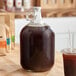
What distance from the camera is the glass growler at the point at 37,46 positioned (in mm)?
1132

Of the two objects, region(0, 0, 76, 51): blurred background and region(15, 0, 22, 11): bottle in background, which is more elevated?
region(15, 0, 22, 11): bottle in background

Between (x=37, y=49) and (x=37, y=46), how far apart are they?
0.01 metres

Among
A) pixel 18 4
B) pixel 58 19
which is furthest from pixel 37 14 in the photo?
pixel 58 19

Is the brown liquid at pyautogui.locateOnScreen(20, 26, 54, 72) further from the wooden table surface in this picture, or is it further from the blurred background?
the blurred background

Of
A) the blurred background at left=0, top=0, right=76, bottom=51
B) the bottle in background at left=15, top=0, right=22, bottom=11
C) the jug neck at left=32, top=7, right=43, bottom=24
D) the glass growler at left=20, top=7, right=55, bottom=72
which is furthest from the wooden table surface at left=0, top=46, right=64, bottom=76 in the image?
the blurred background at left=0, top=0, right=76, bottom=51

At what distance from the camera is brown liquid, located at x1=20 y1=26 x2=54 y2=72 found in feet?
3.71

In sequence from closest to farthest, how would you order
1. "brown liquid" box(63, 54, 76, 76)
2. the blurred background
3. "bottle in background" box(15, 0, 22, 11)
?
1. "brown liquid" box(63, 54, 76, 76)
2. "bottle in background" box(15, 0, 22, 11)
3. the blurred background

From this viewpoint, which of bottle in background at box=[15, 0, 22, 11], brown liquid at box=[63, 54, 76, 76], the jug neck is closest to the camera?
brown liquid at box=[63, 54, 76, 76]

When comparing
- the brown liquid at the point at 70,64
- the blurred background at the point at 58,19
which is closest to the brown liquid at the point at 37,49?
the brown liquid at the point at 70,64

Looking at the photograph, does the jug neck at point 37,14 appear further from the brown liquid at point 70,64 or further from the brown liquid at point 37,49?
the brown liquid at point 70,64

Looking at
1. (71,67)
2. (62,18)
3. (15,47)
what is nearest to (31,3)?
(62,18)

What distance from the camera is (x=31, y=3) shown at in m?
2.73

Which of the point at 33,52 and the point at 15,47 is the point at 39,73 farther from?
the point at 15,47

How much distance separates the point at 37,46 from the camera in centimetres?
113
